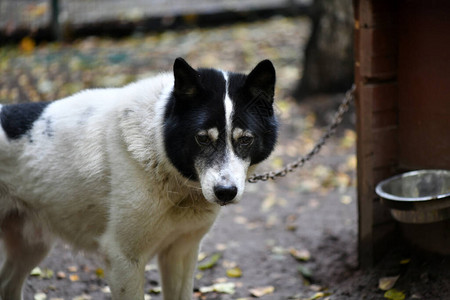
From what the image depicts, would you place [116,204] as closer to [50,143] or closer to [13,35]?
[50,143]

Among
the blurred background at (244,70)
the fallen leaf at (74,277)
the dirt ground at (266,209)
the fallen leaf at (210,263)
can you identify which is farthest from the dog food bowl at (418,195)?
the fallen leaf at (74,277)

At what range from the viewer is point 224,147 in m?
3.03

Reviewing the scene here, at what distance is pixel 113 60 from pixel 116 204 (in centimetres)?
674

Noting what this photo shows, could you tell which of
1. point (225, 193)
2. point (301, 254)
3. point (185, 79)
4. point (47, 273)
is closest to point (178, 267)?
point (225, 193)

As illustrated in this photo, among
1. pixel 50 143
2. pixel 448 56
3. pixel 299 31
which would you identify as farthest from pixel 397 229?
pixel 299 31

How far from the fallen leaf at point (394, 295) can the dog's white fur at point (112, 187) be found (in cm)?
138

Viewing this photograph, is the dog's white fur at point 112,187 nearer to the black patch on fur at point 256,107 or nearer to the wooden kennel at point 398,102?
the black patch on fur at point 256,107

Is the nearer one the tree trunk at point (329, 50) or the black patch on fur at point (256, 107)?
the black patch on fur at point (256, 107)

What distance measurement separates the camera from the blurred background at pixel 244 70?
4738 mm

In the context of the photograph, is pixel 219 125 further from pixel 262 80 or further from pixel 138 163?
pixel 138 163

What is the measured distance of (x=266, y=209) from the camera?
240 inches

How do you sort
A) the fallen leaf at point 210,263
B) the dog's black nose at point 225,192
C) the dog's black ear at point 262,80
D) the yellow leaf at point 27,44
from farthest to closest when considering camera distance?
the yellow leaf at point 27,44, the fallen leaf at point 210,263, the dog's black ear at point 262,80, the dog's black nose at point 225,192

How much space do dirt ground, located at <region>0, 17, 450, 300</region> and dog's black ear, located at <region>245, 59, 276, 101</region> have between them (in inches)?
21.2

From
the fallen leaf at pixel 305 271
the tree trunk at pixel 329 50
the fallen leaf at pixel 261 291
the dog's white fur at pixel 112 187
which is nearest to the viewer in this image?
the dog's white fur at pixel 112 187
